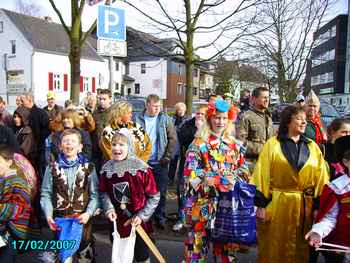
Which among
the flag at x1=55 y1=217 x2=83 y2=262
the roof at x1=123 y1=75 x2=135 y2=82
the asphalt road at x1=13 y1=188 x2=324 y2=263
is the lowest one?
the asphalt road at x1=13 y1=188 x2=324 y2=263

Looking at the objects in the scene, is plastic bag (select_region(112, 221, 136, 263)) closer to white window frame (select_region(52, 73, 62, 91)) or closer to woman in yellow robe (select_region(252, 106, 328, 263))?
woman in yellow robe (select_region(252, 106, 328, 263))

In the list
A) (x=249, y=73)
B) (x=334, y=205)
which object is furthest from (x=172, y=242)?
(x=249, y=73)

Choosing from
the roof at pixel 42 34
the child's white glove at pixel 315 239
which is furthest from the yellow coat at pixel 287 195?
the roof at pixel 42 34

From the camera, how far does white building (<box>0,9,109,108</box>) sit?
1406 inches

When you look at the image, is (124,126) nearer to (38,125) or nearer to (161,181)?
(161,181)

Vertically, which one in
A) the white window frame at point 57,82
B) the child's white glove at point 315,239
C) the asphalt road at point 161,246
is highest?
the white window frame at point 57,82

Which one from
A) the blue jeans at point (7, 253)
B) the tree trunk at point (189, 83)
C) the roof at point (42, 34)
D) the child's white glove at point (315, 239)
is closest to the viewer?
the child's white glove at point (315, 239)

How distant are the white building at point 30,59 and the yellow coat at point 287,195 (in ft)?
111

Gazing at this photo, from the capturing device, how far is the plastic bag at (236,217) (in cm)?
329

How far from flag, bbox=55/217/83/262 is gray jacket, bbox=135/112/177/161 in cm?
205

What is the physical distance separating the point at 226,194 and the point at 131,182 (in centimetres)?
90

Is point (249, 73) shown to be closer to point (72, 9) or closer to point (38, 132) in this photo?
point (72, 9)
